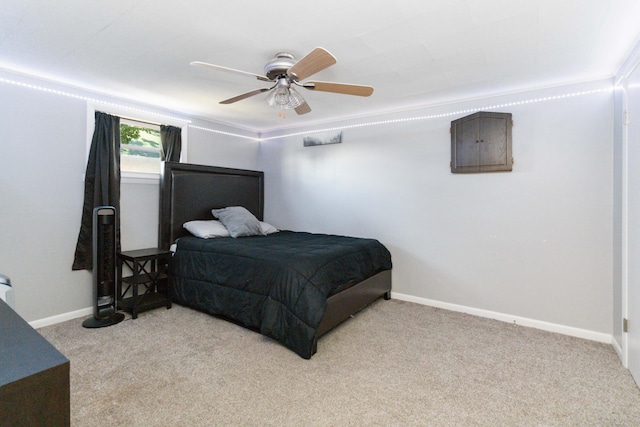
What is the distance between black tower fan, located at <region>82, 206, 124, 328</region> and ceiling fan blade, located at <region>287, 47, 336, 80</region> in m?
2.31

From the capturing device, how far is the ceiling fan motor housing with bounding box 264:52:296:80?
2389 millimetres

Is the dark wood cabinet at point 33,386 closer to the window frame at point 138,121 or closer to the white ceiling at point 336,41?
the white ceiling at point 336,41

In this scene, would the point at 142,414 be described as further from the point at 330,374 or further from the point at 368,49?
the point at 368,49

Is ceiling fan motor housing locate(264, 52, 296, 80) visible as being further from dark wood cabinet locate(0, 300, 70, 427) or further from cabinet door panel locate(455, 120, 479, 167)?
dark wood cabinet locate(0, 300, 70, 427)

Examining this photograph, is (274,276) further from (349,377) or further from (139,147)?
(139,147)

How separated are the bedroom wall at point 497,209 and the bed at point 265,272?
502 millimetres

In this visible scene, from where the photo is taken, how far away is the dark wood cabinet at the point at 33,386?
557mm

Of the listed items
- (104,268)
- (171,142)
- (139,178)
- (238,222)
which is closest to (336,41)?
(238,222)

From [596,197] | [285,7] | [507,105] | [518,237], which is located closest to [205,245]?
[285,7]

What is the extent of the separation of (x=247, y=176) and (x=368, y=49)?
9.94 ft

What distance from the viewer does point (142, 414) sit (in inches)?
70.7

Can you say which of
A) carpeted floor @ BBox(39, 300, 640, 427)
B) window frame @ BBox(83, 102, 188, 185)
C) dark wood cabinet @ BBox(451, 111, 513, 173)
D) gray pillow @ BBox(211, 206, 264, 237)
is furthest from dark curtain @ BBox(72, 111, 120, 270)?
dark wood cabinet @ BBox(451, 111, 513, 173)

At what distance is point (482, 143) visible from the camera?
3.31m

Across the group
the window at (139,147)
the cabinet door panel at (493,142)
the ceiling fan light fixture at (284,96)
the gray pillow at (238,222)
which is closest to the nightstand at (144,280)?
the gray pillow at (238,222)
